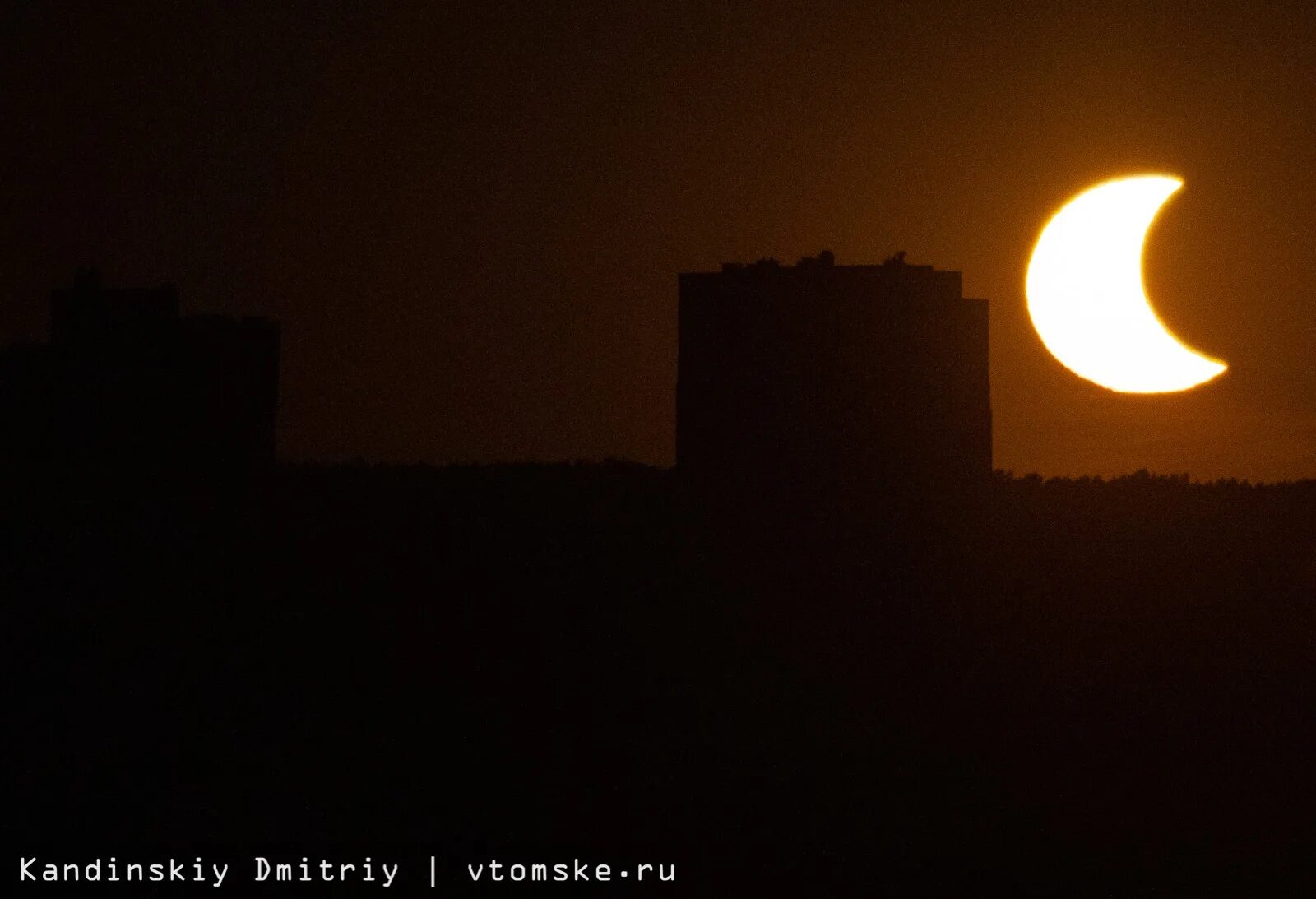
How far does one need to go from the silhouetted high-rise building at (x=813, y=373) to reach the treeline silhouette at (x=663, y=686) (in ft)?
2.23

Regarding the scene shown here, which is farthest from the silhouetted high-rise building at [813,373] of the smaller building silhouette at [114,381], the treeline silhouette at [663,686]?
the smaller building silhouette at [114,381]

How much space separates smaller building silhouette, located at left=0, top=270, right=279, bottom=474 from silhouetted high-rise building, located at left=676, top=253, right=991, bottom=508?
594 cm

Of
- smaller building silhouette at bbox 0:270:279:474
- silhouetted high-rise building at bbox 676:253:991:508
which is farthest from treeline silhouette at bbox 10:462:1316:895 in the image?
silhouetted high-rise building at bbox 676:253:991:508

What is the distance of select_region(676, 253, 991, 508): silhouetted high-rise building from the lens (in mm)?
22328

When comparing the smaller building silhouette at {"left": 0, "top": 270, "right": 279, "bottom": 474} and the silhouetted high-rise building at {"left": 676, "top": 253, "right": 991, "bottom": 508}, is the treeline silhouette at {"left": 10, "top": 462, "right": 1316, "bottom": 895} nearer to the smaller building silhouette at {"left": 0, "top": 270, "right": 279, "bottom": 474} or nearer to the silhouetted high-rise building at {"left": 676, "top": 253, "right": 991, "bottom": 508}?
the smaller building silhouette at {"left": 0, "top": 270, "right": 279, "bottom": 474}

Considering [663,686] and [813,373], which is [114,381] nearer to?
[663,686]

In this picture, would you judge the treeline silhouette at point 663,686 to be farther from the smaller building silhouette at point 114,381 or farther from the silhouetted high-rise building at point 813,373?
the silhouetted high-rise building at point 813,373

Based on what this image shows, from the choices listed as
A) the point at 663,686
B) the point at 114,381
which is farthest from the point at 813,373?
the point at 114,381

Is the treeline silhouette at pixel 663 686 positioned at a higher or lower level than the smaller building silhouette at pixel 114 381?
lower

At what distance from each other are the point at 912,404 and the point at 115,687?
413 inches

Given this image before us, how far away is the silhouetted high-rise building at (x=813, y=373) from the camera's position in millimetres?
22328

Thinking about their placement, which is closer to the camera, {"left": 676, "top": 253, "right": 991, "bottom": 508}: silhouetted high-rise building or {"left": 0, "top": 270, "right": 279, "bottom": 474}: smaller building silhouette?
{"left": 0, "top": 270, "right": 279, "bottom": 474}: smaller building silhouette

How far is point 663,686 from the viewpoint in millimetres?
20203

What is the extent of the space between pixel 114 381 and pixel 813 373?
8.76 m
